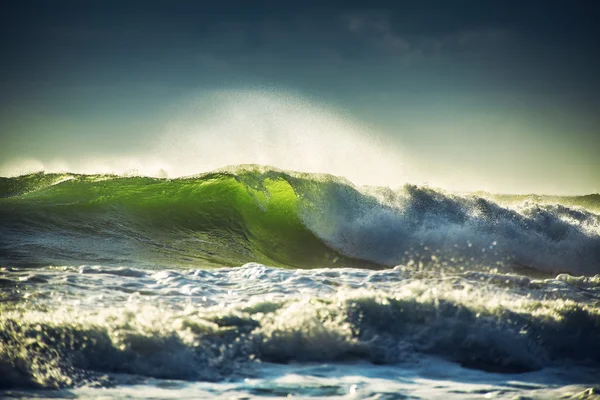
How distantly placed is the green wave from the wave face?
0.03 metres

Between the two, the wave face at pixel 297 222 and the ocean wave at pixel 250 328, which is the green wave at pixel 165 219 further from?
the ocean wave at pixel 250 328

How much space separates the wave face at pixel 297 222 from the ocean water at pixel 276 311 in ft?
0.19

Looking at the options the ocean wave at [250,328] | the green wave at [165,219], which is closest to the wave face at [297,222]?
the green wave at [165,219]

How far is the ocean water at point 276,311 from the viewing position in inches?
175

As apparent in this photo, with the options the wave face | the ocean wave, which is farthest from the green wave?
the ocean wave

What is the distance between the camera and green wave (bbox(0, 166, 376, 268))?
970cm

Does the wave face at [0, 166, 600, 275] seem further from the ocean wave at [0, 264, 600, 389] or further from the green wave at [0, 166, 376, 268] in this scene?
the ocean wave at [0, 264, 600, 389]

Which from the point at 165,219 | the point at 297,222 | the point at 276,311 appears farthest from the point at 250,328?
the point at 297,222

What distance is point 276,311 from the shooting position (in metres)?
5.68

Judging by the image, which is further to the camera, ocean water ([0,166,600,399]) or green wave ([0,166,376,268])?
green wave ([0,166,376,268])

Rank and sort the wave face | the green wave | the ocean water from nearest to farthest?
the ocean water, the green wave, the wave face

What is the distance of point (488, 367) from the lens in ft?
16.8

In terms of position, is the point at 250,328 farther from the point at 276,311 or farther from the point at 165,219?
the point at 165,219

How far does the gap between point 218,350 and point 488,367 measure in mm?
2274
